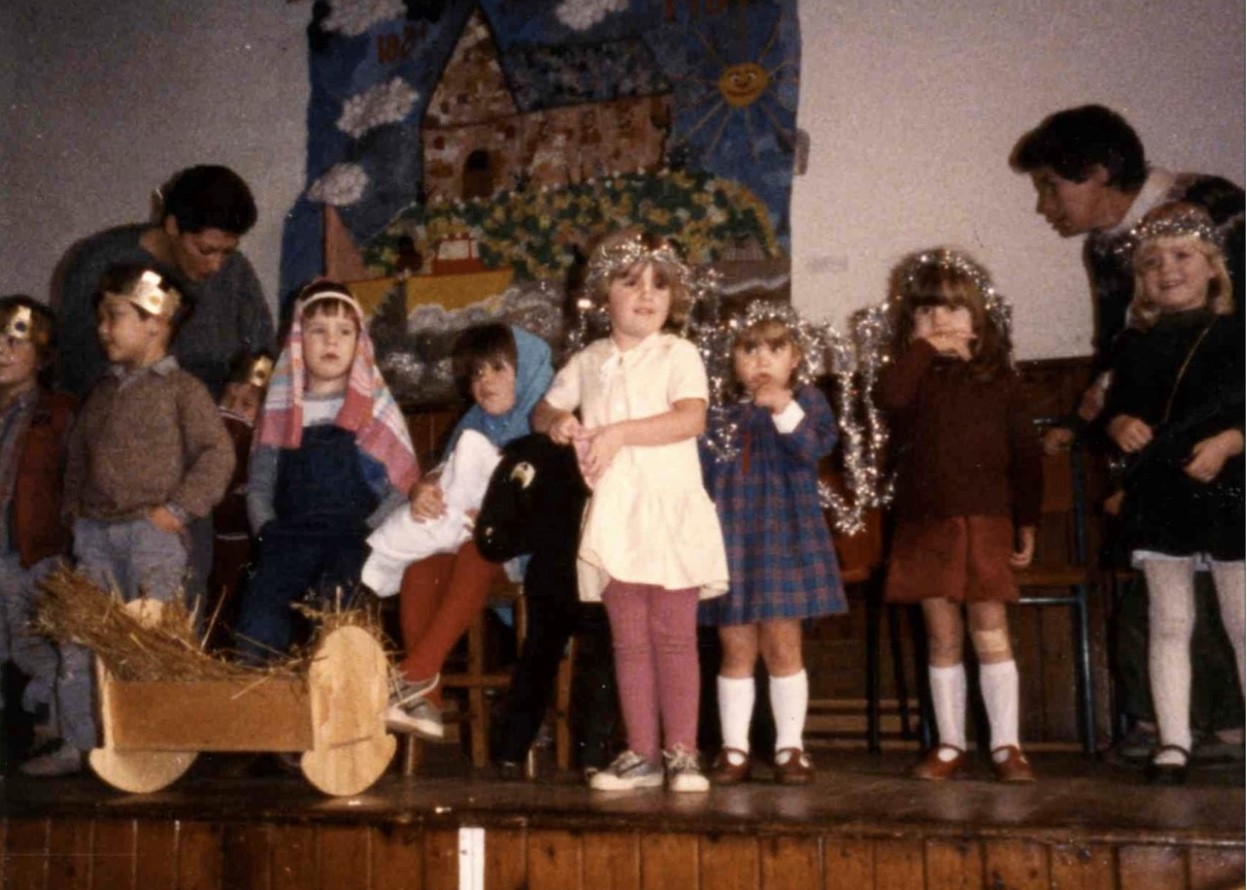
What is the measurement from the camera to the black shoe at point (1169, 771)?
10.1 ft

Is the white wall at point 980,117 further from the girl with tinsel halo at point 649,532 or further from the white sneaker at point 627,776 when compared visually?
the white sneaker at point 627,776

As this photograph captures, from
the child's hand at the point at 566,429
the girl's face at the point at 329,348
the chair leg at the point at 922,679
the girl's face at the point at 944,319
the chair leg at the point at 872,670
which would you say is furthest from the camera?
the chair leg at the point at 872,670

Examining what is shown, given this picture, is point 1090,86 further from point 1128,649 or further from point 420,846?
point 420,846

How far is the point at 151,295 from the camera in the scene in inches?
155

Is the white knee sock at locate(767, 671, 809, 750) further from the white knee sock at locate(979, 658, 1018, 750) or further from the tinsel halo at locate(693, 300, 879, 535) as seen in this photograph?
the tinsel halo at locate(693, 300, 879, 535)

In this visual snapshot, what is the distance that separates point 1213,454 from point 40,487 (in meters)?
3.22

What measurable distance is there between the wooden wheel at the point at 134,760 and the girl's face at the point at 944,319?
2017 mm

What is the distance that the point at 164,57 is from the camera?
230 inches

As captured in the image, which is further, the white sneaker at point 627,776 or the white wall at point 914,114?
the white wall at point 914,114

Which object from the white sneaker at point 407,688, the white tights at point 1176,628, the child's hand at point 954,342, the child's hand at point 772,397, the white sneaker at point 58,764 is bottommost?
the white sneaker at point 58,764

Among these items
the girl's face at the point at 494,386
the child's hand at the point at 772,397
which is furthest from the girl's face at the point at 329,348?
the child's hand at the point at 772,397

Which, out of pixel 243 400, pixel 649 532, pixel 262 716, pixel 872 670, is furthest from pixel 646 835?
pixel 243 400

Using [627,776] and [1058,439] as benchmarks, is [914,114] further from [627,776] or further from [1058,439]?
[627,776]

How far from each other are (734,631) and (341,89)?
3.18 m
